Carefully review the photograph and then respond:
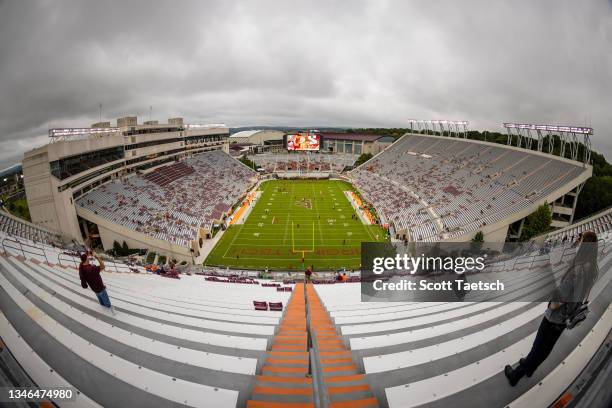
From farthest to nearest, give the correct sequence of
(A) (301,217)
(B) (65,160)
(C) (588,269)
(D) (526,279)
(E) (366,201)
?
(E) (366,201), (A) (301,217), (B) (65,160), (D) (526,279), (C) (588,269)

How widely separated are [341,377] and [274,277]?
17772mm

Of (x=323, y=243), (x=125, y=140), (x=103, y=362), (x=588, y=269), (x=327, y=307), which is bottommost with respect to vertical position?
(x=323, y=243)

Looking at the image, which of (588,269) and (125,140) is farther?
(125,140)

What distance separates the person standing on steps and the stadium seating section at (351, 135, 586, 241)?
26.2 m

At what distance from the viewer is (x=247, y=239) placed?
31.0 metres

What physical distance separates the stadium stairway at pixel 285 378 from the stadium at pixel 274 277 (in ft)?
0.13

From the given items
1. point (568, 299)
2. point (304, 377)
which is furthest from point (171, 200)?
point (568, 299)

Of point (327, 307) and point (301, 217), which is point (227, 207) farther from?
point (327, 307)

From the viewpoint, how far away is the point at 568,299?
2.96 metres

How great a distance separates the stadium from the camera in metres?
3.42

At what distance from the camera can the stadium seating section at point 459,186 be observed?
29.1 meters

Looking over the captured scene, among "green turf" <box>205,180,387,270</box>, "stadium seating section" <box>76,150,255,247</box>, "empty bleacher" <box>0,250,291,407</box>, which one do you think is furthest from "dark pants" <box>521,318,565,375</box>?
"stadium seating section" <box>76,150,255,247</box>

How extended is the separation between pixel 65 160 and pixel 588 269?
31.1 m

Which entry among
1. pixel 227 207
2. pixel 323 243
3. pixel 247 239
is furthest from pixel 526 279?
pixel 227 207
